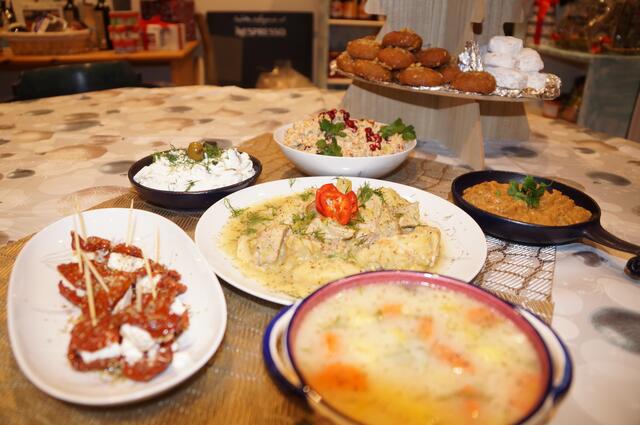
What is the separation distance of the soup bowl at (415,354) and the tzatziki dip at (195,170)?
111cm

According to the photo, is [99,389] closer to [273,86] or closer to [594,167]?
[594,167]

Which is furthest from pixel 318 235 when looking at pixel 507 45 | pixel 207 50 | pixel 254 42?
pixel 207 50

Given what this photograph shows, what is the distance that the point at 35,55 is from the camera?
6.03m

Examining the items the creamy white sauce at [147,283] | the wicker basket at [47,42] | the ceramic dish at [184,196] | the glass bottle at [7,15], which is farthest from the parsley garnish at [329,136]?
the glass bottle at [7,15]

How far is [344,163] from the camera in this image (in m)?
2.27

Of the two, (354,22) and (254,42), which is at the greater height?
(354,22)

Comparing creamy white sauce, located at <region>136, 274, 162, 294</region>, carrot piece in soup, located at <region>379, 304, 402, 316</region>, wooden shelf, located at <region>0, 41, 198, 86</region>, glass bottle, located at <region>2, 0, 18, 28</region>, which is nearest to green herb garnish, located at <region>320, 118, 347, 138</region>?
creamy white sauce, located at <region>136, 274, 162, 294</region>

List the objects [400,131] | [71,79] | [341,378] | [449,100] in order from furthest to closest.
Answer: [71,79], [449,100], [400,131], [341,378]

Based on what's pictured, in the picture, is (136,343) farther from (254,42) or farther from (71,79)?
(254,42)

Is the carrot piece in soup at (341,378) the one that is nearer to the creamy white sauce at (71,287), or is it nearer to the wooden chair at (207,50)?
the creamy white sauce at (71,287)

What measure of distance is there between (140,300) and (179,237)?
0.40m

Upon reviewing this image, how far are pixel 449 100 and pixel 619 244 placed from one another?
1565mm

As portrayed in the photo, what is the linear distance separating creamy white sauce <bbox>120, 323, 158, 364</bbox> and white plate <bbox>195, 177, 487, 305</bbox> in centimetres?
34

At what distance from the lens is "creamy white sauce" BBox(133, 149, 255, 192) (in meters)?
2.04
